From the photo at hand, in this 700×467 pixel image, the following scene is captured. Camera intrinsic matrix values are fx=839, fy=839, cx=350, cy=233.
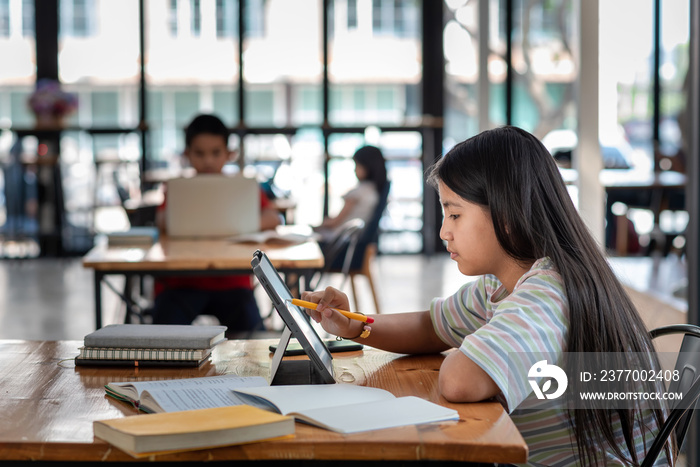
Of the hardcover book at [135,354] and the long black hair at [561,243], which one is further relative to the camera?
the hardcover book at [135,354]

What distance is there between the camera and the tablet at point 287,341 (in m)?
1.31

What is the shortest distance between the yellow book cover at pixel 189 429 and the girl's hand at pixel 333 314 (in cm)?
46

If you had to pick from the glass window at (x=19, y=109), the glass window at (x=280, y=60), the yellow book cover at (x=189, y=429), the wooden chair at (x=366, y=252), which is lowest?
the wooden chair at (x=366, y=252)

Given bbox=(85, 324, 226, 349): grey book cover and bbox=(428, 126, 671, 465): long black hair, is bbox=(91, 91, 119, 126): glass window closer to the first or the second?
bbox=(85, 324, 226, 349): grey book cover

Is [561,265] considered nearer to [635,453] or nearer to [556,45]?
[635,453]

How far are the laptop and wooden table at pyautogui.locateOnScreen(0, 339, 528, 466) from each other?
5.59ft

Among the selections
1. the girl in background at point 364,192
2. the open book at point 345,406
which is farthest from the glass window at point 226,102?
the open book at point 345,406

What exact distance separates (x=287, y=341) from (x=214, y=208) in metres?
1.96

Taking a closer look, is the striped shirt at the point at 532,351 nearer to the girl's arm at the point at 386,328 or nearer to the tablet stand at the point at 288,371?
the girl's arm at the point at 386,328

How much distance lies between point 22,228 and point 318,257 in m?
5.87

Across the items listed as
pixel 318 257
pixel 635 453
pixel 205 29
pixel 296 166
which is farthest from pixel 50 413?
pixel 205 29

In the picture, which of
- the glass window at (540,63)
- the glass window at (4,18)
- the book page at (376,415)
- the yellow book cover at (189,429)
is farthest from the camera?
the glass window at (4,18)

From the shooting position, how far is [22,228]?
7773mm

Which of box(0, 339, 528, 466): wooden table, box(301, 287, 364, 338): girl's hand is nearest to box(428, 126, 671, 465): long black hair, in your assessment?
box(0, 339, 528, 466): wooden table
